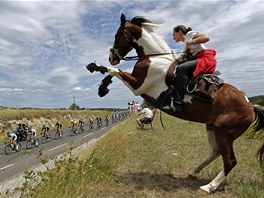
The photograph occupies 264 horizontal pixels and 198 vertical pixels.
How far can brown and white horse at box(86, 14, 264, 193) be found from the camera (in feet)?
19.2

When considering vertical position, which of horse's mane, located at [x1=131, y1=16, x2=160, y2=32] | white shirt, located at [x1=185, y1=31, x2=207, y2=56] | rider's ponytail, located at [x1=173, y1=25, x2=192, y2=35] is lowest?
white shirt, located at [x1=185, y1=31, x2=207, y2=56]

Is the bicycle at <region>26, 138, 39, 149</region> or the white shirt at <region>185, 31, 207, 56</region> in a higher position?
the white shirt at <region>185, 31, 207, 56</region>

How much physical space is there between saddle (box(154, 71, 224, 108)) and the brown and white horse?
0.28ft

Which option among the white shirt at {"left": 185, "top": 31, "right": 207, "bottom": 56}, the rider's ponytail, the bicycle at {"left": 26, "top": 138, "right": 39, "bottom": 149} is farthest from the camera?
the bicycle at {"left": 26, "top": 138, "right": 39, "bottom": 149}

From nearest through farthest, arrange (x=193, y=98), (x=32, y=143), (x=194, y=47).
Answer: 1. (x=193, y=98)
2. (x=194, y=47)
3. (x=32, y=143)

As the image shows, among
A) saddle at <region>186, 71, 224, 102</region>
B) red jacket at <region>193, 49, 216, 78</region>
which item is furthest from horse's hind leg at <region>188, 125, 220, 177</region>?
red jacket at <region>193, 49, 216, 78</region>

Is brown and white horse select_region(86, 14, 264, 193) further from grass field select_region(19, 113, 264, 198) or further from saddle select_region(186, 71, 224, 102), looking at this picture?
grass field select_region(19, 113, 264, 198)

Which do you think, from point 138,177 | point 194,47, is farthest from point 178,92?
point 138,177

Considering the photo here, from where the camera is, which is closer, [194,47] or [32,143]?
[194,47]

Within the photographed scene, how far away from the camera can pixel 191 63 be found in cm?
600

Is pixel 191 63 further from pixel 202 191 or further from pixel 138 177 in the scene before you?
pixel 138 177

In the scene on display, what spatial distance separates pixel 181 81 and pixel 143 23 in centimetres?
160

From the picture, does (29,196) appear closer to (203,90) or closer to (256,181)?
(203,90)

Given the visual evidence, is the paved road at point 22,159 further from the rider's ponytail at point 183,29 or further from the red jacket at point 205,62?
the rider's ponytail at point 183,29
